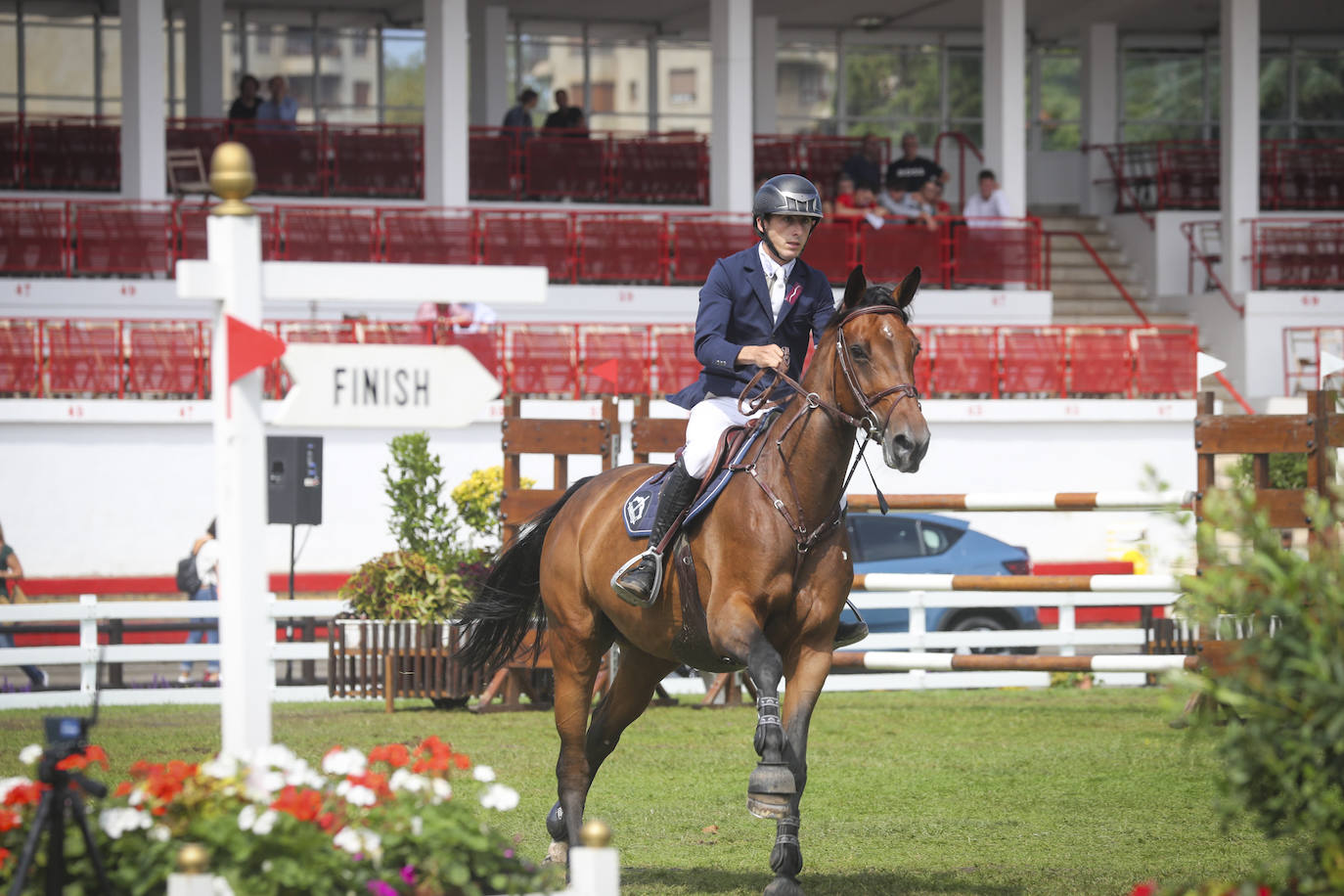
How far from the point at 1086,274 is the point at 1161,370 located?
5936 millimetres

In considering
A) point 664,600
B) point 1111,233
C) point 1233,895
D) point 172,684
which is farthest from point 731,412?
point 1111,233

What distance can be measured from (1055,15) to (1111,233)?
5.61 metres

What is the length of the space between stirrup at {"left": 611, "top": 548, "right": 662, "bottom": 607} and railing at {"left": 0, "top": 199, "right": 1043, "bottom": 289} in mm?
17359

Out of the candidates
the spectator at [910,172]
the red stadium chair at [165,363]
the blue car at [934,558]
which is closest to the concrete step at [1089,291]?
the spectator at [910,172]

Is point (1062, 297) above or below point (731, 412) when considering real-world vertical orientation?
above

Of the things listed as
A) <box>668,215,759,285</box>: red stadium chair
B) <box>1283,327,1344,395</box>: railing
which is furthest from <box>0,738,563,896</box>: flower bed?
<box>1283,327,1344,395</box>: railing

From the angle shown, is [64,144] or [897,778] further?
[64,144]

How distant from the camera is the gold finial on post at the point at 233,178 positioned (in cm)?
441

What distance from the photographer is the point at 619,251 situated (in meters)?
25.7

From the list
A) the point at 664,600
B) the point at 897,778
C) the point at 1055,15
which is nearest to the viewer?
the point at 664,600

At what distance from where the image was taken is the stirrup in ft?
22.3

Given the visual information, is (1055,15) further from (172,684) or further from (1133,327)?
(172,684)

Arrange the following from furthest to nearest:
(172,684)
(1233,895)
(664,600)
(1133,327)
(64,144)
→ (64,144), (1133,327), (172,684), (664,600), (1233,895)

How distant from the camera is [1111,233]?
103ft
